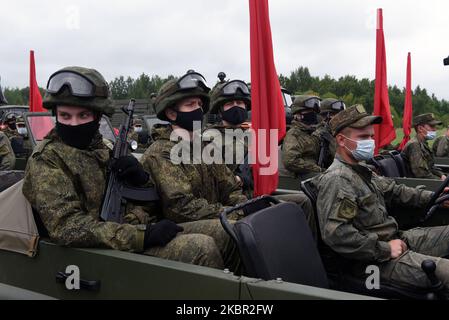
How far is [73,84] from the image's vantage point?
2.76 metres

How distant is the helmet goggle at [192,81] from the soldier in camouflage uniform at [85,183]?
1.74 feet

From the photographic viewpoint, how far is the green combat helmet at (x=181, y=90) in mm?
3320

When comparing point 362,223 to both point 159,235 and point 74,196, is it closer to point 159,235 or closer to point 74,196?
point 159,235

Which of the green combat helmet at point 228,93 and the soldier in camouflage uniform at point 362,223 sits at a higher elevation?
the green combat helmet at point 228,93

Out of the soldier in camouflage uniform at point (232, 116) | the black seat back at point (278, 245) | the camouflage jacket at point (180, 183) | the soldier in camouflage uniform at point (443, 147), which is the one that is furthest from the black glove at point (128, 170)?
the soldier in camouflage uniform at point (443, 147)

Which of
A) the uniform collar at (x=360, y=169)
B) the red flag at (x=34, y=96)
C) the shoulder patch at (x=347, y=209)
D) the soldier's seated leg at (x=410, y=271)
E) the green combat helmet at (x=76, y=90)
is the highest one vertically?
the red flag at (x=34, y=96)

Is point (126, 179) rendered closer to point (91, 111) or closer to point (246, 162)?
point (91, 111)

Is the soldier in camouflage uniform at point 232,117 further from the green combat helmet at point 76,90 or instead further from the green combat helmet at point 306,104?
the green combat helmet at point 76,90

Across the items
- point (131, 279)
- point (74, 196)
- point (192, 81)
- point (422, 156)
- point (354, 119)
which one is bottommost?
point (131, 279)

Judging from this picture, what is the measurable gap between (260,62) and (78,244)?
1795mm

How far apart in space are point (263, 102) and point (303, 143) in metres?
2.69

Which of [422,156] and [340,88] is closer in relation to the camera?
[422,156]

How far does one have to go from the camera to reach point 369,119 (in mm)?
3102

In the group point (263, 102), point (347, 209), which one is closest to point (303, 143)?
point (263, 102)
